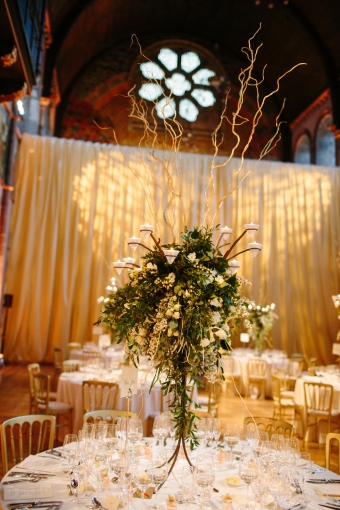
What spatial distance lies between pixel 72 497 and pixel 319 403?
4.25m

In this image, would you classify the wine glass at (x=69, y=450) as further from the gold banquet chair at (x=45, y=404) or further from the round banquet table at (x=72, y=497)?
the gold banquet chair at (x=45, y=404)

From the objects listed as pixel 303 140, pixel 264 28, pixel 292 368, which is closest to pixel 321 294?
pixel 292 368

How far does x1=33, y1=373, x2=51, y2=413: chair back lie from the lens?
510cm

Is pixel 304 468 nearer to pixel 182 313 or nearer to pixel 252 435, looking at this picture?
pixel 252 435

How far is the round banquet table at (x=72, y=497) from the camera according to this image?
204 cm

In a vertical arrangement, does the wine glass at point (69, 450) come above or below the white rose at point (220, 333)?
below

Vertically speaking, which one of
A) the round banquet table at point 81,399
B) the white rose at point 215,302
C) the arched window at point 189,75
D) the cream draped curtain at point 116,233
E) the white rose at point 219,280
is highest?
the arched window at point 189,75

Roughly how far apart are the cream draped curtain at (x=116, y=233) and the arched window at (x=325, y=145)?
190 centimetres

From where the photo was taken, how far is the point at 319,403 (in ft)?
18.6

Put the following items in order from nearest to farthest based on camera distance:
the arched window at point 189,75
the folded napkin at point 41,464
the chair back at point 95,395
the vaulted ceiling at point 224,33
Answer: the folded napkin at point 41,464 < the chair back at point 95,395 < the vaulted ceiling at point 224,33 < the arched window at point 189,75

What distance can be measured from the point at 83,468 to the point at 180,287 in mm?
903

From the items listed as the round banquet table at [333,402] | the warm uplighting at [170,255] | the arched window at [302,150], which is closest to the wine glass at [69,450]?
the warm uplighting at [170,255]

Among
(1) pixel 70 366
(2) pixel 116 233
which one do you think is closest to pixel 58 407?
(1) pixel 70 366

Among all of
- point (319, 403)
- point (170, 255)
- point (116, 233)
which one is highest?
point (116, 233)
